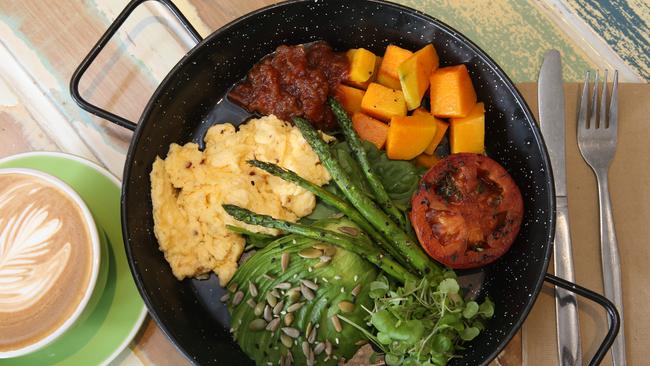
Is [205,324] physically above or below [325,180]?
below

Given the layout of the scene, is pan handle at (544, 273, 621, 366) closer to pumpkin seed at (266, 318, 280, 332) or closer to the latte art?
pumpkin seed at (266, 318, 280, 332)

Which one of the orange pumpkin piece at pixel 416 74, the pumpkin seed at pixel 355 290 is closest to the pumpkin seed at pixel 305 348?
the pumpkin seed at pixel 355 290

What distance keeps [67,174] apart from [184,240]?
52 cm

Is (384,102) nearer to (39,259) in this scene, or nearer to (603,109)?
(603,109)

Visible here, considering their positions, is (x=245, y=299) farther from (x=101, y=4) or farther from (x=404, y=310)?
(x=101, y=4)

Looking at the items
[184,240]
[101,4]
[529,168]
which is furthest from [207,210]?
[529,168]

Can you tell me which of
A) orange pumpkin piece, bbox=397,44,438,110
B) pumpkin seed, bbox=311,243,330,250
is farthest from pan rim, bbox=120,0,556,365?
pumpkin seed, bbox=311,243,330,250

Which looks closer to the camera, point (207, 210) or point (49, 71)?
point (207, 210)

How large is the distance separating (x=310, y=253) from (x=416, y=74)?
0.80 meters

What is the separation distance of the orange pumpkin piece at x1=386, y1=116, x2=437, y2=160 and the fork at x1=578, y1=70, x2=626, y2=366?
0.64 meters

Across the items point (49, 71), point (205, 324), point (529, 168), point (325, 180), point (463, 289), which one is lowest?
point (463, 289)

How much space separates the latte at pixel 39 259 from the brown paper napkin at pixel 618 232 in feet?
5.36

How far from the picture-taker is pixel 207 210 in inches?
89.0

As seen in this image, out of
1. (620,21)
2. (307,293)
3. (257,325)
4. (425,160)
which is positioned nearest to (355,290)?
(307,293)
